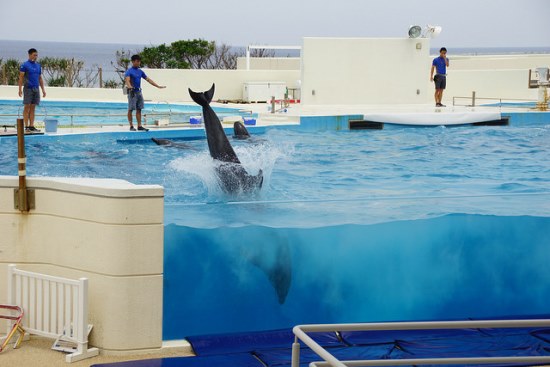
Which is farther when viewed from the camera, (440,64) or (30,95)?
(440,64)

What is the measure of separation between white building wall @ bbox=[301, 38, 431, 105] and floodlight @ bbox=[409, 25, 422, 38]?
108mm

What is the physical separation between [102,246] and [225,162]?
412 centimetres

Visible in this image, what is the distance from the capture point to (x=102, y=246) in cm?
514

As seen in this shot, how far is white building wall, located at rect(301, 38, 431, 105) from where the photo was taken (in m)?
19.8

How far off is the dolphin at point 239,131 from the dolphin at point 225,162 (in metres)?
3.75

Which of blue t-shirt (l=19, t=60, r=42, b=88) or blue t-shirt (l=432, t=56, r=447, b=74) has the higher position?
blue t-shirt (l=432, t=56, r=447, b=74)

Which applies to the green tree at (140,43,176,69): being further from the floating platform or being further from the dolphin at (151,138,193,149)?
the dolphin at (151,138,193,149)

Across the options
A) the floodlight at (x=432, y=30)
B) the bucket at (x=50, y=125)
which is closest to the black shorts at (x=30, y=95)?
the bucket at (x=50, y=125)

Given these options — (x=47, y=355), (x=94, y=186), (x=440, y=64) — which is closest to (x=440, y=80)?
(x=440, y=64)

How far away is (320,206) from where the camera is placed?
5.90 metres

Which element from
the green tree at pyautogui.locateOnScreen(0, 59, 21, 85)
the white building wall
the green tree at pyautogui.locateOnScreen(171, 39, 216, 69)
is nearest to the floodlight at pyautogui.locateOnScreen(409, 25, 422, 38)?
the white building wall

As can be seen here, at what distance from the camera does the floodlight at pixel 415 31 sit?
20062 millimetres

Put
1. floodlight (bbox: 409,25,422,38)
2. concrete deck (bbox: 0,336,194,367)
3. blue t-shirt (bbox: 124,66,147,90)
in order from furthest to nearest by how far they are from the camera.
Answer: floodlight (bbox: 409,25,422,38), blue t-shirt (bbox: 124,66,147,90), concrete deck (bbox: 0,336,194,367)

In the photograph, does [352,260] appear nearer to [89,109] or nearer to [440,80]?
[440,80]
